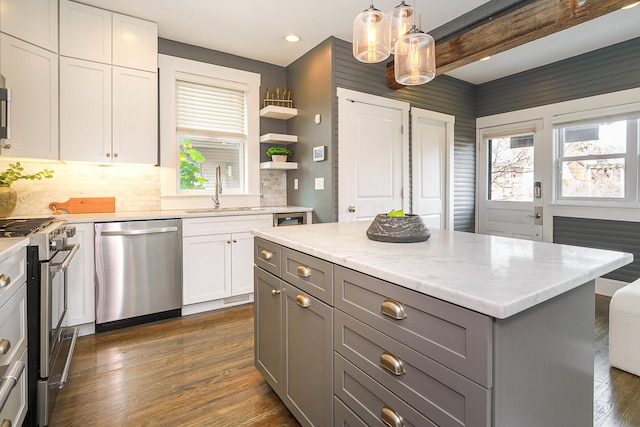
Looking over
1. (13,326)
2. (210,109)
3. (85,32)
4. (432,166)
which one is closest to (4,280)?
(13,326)

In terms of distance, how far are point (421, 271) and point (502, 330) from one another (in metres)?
0.29

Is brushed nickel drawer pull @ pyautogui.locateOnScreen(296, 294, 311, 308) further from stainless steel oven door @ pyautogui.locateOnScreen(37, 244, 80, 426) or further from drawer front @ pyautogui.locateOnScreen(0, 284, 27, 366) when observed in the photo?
stainless steel oven door @ pyautogui.locateOnScreen(37, 244, 80, 426)

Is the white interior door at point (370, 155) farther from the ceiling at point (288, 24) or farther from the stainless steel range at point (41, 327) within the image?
the stainless steel range at point (41, 327)

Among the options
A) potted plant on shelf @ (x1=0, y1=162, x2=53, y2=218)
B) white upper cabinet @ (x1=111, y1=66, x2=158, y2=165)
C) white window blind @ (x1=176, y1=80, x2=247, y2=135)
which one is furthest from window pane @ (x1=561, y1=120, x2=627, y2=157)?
potted plant on shelf @ (x1=0, y1=162, x2=53, y2=218)

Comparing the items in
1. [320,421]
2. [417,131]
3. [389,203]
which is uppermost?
[417,131]

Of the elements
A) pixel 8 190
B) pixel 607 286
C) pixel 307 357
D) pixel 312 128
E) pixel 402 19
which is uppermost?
pixel 402 19

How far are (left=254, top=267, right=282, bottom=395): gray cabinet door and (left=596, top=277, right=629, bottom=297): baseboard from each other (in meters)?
3.89

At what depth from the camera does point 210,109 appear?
3.96m

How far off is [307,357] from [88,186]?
297 cm

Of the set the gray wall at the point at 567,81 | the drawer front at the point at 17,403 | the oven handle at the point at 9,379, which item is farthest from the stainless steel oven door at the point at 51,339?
the gray wall at the point at 567,81

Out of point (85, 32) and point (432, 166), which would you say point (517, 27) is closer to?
point (432, 166)

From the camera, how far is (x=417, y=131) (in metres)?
4.37

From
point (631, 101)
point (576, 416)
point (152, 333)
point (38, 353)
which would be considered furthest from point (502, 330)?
point (631, 101)

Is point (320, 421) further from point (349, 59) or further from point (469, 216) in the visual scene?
point (469, 216)
